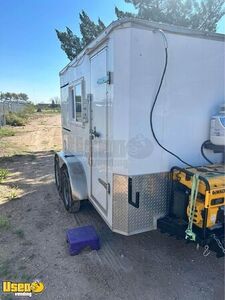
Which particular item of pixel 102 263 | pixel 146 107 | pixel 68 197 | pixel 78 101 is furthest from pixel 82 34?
pixel 102 263

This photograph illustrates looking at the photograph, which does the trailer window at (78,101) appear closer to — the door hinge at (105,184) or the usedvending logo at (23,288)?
the door hinge at (105,184)

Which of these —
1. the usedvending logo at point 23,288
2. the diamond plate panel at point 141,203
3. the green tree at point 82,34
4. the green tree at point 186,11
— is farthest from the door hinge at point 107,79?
the green tree at point 82,34

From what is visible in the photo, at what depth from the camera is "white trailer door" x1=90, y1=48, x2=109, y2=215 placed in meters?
2.84

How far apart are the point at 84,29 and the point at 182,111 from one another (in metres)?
8.05

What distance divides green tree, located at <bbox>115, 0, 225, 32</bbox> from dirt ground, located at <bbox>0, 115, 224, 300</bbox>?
627cm

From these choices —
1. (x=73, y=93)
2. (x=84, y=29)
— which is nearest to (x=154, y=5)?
(x=84, y=29)

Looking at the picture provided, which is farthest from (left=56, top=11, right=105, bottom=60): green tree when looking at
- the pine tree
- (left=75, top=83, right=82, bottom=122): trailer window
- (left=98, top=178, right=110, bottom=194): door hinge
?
(left=98, top=178, right=110, bottom=194): door hinge

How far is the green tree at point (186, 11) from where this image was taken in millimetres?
6844

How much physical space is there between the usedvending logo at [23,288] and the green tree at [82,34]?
8.25m

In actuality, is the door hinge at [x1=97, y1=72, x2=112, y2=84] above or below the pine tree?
below

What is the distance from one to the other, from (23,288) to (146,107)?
240 centimetres

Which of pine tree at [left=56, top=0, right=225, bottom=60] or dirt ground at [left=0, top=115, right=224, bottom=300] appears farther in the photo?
pine tree at [left=56, top=0, right=225, bottom=60]

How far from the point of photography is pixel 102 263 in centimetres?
298

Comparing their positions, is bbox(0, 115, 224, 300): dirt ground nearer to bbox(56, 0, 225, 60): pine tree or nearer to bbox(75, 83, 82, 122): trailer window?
bbox(75, 83, 82, 122): trailer window
